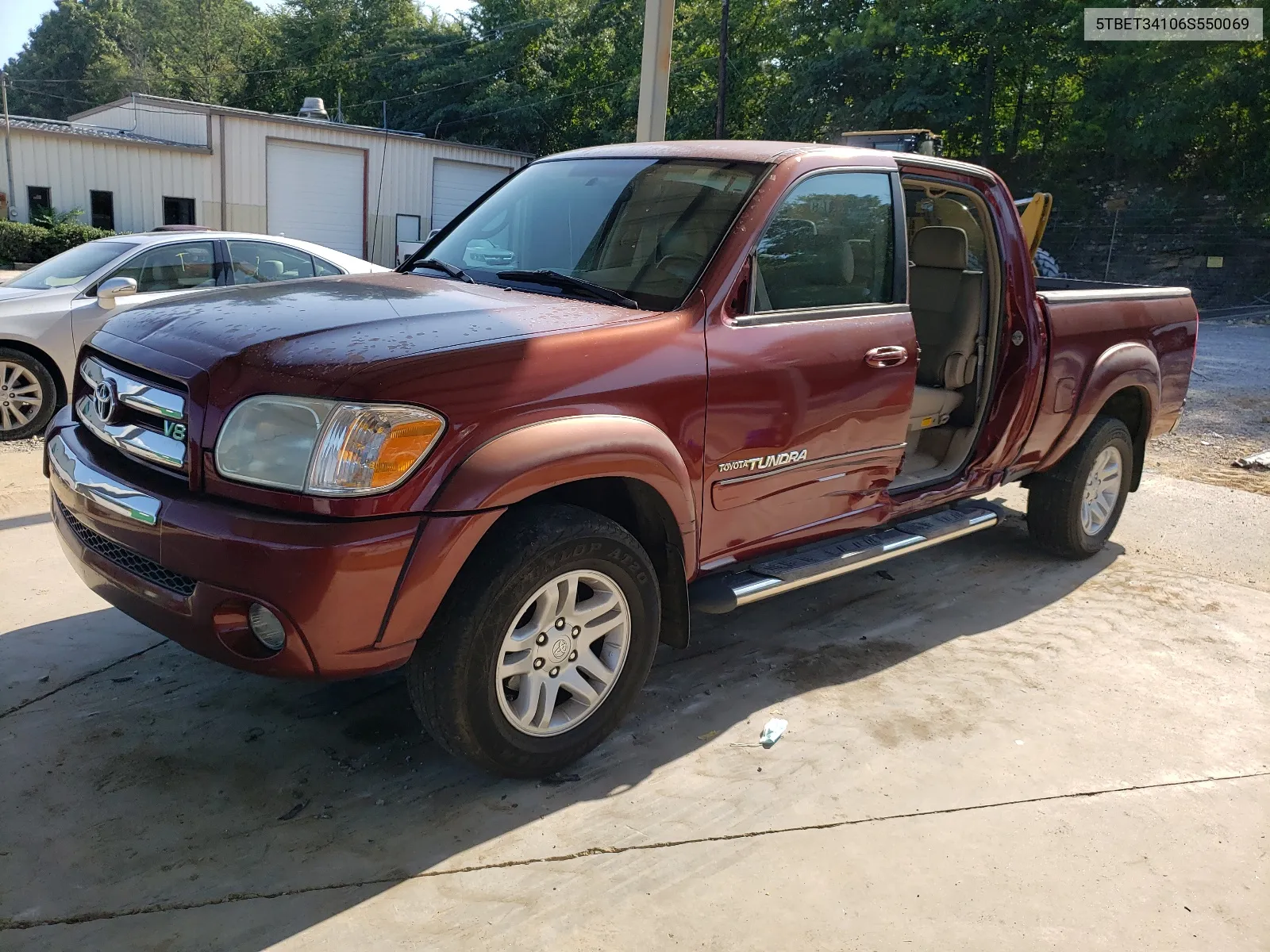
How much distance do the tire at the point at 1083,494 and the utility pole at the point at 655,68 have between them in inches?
143

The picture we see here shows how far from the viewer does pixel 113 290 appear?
6871 mm

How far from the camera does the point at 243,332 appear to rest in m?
2.91

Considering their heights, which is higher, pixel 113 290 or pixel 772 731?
pixel 113 290

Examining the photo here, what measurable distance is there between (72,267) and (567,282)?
18.6ft

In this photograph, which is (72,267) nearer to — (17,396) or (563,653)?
(17,396)

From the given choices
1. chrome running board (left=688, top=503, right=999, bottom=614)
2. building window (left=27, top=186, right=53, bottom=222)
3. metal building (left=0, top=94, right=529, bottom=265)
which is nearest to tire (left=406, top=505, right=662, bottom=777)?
chrome running board (left=688, top=503, right=999, bottom=614)

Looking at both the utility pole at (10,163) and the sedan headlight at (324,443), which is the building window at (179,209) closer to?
the utility pole at (10,163)

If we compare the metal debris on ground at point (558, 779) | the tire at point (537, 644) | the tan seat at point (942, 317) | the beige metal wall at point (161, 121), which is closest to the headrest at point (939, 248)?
the tan seat at point (942, 317)

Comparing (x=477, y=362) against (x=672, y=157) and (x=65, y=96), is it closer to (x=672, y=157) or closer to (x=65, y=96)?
(x=672, y=157)

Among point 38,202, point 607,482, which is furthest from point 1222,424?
point 38,202

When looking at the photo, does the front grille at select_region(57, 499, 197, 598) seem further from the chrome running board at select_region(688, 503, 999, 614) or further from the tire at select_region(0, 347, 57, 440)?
the tire at select_region(0, 347, 57, 440)

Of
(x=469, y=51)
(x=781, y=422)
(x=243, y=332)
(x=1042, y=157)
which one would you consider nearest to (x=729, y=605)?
(x=781, y=422)

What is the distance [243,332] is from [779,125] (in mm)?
31042

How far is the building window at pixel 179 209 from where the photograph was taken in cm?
2619
